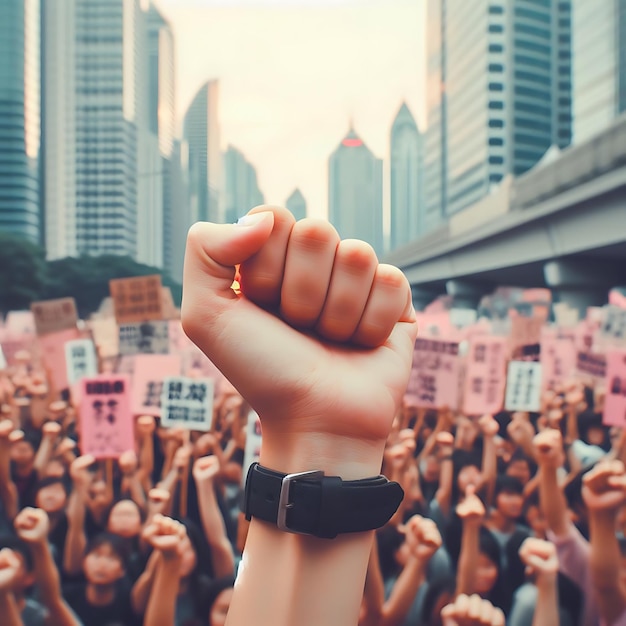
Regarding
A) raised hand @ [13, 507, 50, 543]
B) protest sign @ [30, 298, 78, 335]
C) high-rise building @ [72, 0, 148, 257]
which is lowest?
raised hand @ [13, 507, 50, 543]

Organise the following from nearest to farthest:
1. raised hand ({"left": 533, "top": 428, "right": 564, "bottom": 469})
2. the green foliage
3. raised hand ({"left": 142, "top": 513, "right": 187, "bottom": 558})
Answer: raised hand ({"left": 142, "top": 513, "right": 187, "bottom": 558}), raised hand ({"left": 533, "top": 428, "right": 564, "bottom": 469}), the green foliage

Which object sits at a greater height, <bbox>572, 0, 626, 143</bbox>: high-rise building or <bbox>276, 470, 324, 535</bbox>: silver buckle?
<bbox>572, 0, 626, 143</bbox>: high-rise building

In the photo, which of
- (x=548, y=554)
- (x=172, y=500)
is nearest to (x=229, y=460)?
(x=172, y=500)

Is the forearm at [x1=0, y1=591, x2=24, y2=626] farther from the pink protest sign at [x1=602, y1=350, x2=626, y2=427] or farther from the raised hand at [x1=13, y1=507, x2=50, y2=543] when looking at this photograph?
the pink protest sign at [x1=602, y1=350, x2=626, y2=427]

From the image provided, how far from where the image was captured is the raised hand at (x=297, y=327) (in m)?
0.95

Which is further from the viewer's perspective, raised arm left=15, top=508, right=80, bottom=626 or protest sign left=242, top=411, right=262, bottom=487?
protest sign left=242, top=411, right=262, bottom=487

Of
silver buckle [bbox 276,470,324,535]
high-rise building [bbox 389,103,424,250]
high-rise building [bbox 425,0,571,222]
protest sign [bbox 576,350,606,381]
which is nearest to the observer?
silver buckle [bbox 276,470,324,535]

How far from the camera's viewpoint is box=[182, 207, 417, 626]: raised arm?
37.6 inches

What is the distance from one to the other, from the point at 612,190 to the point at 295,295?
11.1m

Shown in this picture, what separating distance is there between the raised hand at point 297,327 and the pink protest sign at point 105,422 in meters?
2.40

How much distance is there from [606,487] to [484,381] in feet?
4.96

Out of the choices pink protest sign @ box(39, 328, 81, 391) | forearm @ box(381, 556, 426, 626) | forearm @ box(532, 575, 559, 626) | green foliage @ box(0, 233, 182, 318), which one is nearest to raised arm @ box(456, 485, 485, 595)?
forearm @ box(381, 556, 426, 626)

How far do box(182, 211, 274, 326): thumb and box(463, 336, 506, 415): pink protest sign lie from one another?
2979 millimetres

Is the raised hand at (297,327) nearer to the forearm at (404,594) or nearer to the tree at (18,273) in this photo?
the forearm at (404,594)
